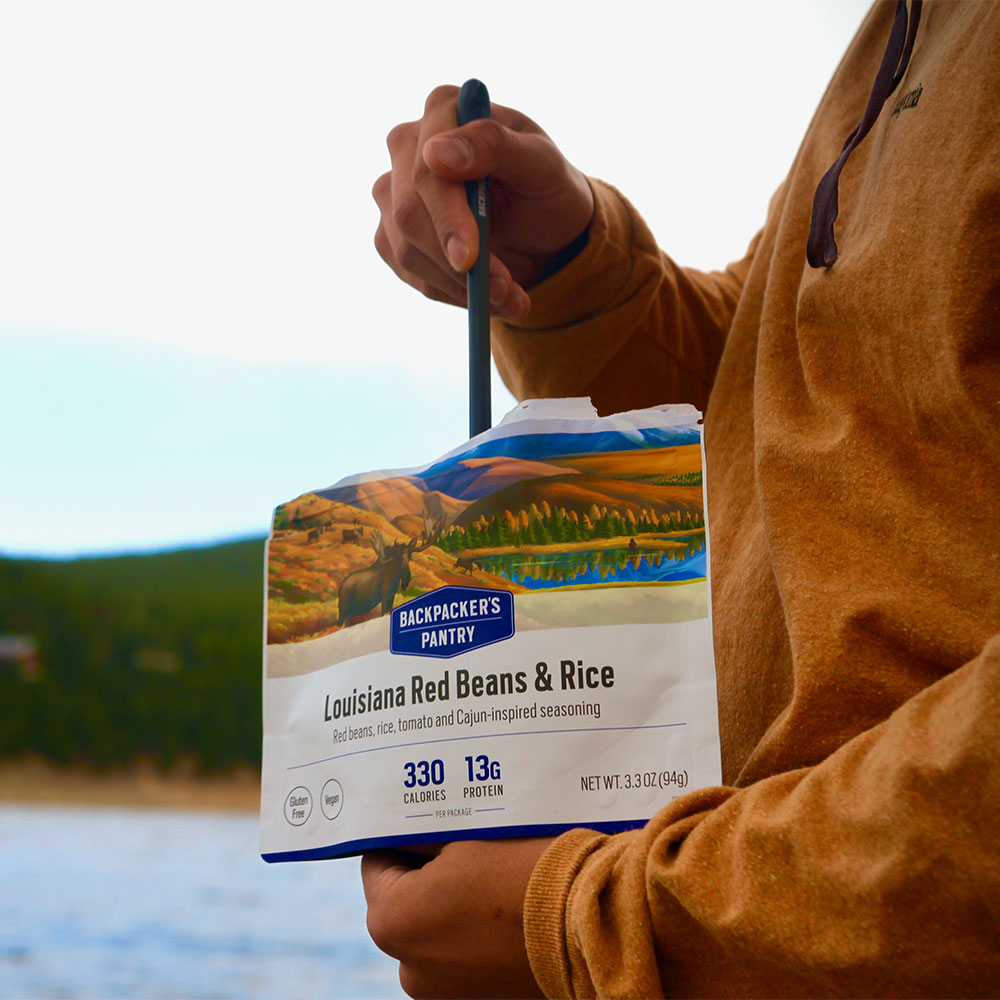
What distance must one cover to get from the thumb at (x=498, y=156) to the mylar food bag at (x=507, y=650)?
0.78ft

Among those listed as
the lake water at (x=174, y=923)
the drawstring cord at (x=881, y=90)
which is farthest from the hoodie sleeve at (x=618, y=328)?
the lake water at (x=174, y=923)

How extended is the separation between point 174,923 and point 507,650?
8231mm

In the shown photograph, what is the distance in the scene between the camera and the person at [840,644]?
33cm

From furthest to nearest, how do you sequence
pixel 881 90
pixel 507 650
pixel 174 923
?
pixel 174 923 < pixel 881 90 < pixel 507 650

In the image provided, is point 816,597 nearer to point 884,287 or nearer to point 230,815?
point 884,287

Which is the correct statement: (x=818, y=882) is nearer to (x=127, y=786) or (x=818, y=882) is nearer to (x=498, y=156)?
(x=498, y=156)

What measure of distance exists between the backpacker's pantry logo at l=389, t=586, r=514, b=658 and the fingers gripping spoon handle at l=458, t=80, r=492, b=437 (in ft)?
0.51

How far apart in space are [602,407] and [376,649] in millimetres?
476

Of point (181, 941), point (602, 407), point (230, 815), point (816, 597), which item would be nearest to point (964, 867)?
point (816, 597)

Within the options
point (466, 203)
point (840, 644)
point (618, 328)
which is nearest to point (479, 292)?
point (466, 203)

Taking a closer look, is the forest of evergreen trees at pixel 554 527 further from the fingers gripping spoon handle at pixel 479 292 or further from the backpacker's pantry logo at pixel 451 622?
the fingers gripping spoon handle at pixel 479 292

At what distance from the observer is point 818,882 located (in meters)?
0.34

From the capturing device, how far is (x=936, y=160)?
47cm

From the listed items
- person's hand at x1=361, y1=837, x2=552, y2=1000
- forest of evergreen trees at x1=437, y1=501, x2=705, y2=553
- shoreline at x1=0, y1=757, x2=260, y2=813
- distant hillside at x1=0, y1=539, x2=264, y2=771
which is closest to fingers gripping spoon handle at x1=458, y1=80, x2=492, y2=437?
forest of evergreen trees at x1=437, y1=501, x2=705, y2=553
